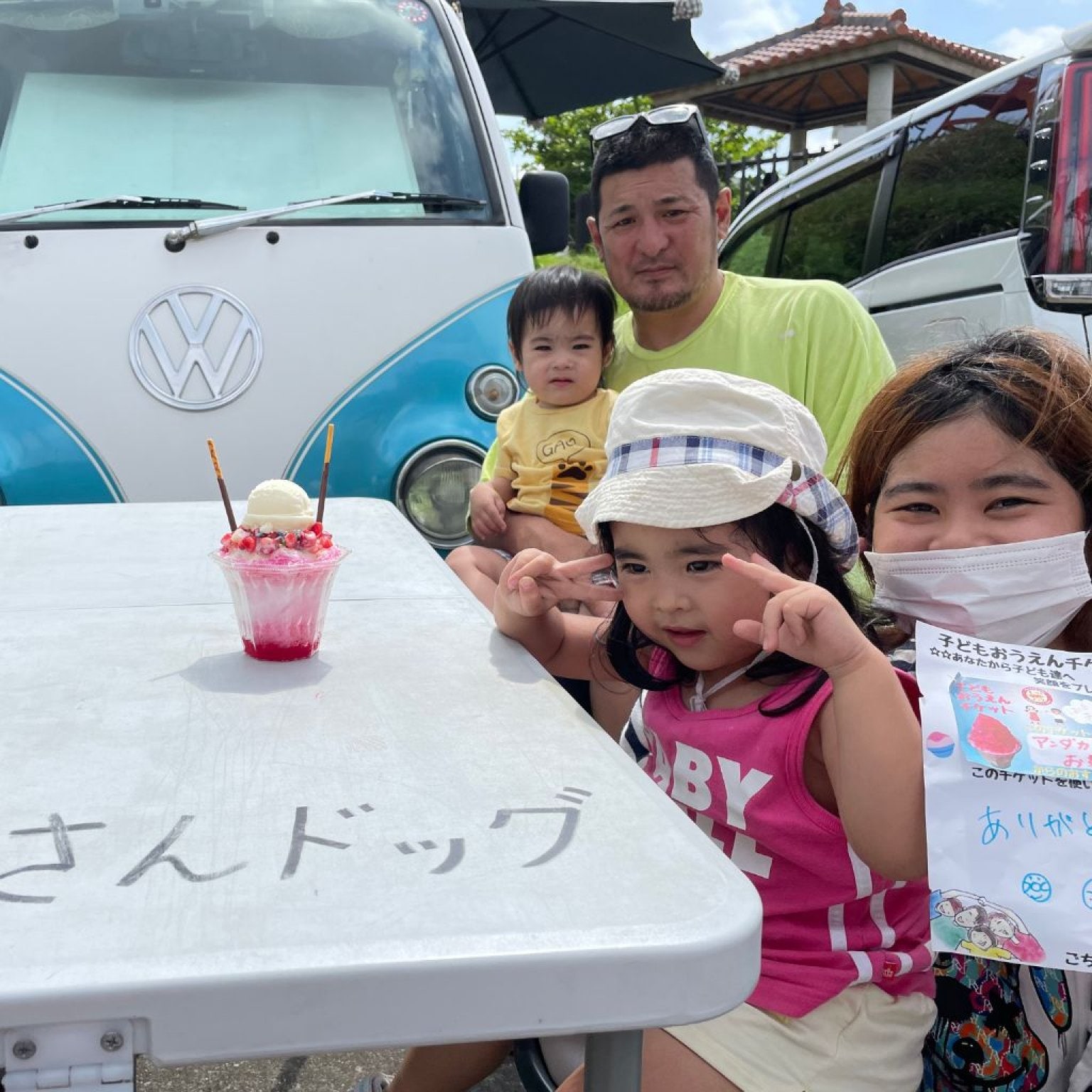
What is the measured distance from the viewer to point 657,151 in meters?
2.63

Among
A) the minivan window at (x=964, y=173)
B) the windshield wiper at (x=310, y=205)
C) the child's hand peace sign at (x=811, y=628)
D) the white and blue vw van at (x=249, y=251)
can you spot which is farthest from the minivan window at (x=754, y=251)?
the child's hand peace sign at (x=811, y=628)

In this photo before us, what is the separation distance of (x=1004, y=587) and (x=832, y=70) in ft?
39.6

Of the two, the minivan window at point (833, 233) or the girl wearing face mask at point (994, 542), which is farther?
the minivan window at point (833, 233)

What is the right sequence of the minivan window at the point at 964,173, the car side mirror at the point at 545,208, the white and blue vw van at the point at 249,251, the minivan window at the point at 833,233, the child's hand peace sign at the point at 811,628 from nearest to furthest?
the child's hand peace sign at the point at 811,628, the white and blue vw van at the point at 249,251, the car side mirror at the point at 545,208, the minivan window at the point at 964,173, the minivan window at the point at 833,233

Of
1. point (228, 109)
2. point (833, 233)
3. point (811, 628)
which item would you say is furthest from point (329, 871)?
point (833, 233)

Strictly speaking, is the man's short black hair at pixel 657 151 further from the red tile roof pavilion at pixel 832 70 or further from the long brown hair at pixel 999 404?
the red tile roof pavilion at pixel 832 70

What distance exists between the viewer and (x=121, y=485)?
2.92 metres

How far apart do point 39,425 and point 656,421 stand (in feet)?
6.26

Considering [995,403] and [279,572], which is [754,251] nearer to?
[995,403]

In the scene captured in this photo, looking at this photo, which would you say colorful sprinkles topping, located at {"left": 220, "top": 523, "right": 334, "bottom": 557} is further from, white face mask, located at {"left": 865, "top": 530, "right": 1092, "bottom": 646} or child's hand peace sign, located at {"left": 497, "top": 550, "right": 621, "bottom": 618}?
white face mask, located at {"left": 865, "top": 530, "right": 1092, "bottom": 646}

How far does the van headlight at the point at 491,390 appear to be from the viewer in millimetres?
3041

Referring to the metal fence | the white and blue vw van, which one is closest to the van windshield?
the white and blue vw van

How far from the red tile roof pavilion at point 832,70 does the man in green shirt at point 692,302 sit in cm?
822

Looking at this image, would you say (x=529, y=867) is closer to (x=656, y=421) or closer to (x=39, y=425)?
(x=656, y=421)
